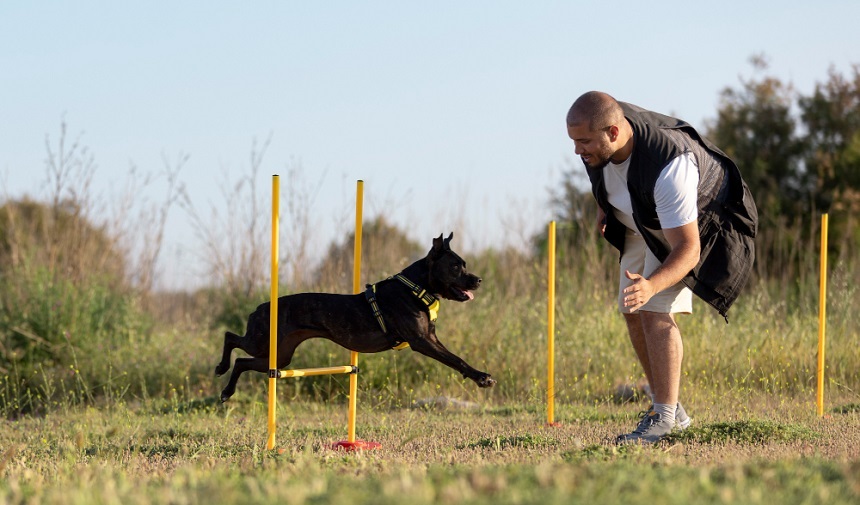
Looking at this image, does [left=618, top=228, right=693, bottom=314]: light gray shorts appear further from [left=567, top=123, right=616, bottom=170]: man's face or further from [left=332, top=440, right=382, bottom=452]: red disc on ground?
[left=332, top=440, right=382, bottom=452]: red disc on ground

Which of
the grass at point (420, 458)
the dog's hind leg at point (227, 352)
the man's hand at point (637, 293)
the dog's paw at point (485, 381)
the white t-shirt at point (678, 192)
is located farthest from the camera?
the dog's hind leg at point (227, 352)

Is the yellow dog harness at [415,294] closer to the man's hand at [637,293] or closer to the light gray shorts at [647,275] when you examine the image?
the light gray shorts at [647,275]

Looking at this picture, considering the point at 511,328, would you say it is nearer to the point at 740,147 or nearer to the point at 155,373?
the point at 155,373

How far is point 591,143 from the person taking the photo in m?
4.81

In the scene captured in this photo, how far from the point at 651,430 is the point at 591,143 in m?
1.49

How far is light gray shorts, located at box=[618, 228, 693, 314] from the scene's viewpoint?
501 centimetres

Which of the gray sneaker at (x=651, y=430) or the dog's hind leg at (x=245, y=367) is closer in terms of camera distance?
the gray sneaker at (x=651, y=430)

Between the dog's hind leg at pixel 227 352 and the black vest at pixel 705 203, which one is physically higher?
the black vest at pixel 705 203

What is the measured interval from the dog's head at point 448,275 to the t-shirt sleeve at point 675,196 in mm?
1034

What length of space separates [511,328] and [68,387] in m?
3.84

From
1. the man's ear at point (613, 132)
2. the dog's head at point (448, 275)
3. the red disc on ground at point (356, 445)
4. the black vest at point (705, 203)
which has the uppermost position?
the man's ear at point (613, 132)

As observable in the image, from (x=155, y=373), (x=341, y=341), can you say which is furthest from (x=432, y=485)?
(x=155, y=373)

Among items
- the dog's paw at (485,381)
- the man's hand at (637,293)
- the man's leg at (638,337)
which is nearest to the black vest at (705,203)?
the man's leg at (638,337)

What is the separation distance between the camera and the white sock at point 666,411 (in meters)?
4.97
